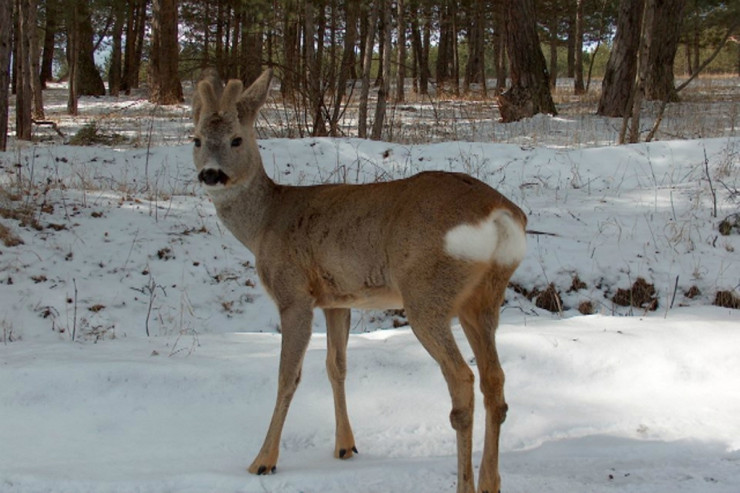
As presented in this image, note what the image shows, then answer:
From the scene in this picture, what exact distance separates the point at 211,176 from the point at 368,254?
992 millimetres

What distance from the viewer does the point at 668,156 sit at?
10.1 m

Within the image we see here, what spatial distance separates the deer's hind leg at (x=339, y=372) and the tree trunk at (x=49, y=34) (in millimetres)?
22983

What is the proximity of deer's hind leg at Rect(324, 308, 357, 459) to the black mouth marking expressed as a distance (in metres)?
0.94

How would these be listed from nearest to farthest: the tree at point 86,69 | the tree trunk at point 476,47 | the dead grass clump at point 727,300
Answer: the dead grass clump at point 727,300
the tree at point 86,69
the tree trunk at point 476,47

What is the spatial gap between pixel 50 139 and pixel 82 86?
16552 millimetres

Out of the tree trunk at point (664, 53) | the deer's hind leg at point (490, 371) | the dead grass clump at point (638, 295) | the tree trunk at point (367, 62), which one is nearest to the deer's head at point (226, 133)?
the deer's hind leg at point (490, 371)

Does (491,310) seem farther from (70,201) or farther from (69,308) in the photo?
(70,201)

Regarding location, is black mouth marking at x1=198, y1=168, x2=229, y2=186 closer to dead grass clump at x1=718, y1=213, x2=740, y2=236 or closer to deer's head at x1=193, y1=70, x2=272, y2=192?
deer's head at x1=193, y1=70, x2=272, y2=192

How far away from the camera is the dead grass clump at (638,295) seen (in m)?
6.93

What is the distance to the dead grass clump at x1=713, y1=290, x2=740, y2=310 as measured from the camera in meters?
6.78

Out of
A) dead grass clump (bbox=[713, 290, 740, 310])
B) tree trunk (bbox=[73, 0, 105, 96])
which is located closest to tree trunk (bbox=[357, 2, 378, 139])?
dead grass clump (bbox=[713, 290, 740, 310])

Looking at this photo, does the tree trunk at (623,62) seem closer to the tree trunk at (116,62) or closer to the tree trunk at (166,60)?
the tree trunk at (166,60)

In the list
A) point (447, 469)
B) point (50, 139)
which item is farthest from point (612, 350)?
point (50, 139)

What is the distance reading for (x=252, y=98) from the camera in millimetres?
4223
